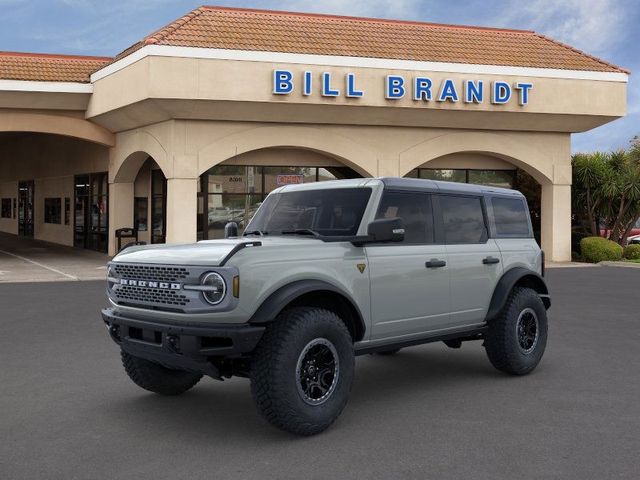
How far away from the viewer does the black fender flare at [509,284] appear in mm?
7242

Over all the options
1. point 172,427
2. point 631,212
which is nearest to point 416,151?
point 631,212

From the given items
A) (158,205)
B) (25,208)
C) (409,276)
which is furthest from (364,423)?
(25,208)

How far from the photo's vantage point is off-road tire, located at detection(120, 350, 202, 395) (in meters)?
6.40

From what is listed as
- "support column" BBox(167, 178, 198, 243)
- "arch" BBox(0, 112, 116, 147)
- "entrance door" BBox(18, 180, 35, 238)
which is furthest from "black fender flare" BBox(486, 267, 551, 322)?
"entrance door" BBox(18, 180, 35, 238)

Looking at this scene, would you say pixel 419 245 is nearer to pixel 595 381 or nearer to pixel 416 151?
pixel 595 381

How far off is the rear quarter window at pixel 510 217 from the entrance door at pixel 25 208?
34.4m

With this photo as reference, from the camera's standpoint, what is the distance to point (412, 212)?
6.76 meters

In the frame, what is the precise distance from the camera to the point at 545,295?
8062 mm

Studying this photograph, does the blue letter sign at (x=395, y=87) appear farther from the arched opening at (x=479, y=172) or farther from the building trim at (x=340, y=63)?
the arched opening at (x=479, y=172)

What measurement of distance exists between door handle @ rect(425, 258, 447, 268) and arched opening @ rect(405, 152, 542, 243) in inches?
787

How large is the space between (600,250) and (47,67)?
2037 centimetres

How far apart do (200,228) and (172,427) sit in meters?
18.8

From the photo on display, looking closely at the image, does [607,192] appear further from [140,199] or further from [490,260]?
[490,260]

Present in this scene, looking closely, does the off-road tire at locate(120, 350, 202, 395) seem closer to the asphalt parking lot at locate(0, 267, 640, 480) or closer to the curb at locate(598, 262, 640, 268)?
the asphalt parking lot at locate(0, 267, 640, 480)
